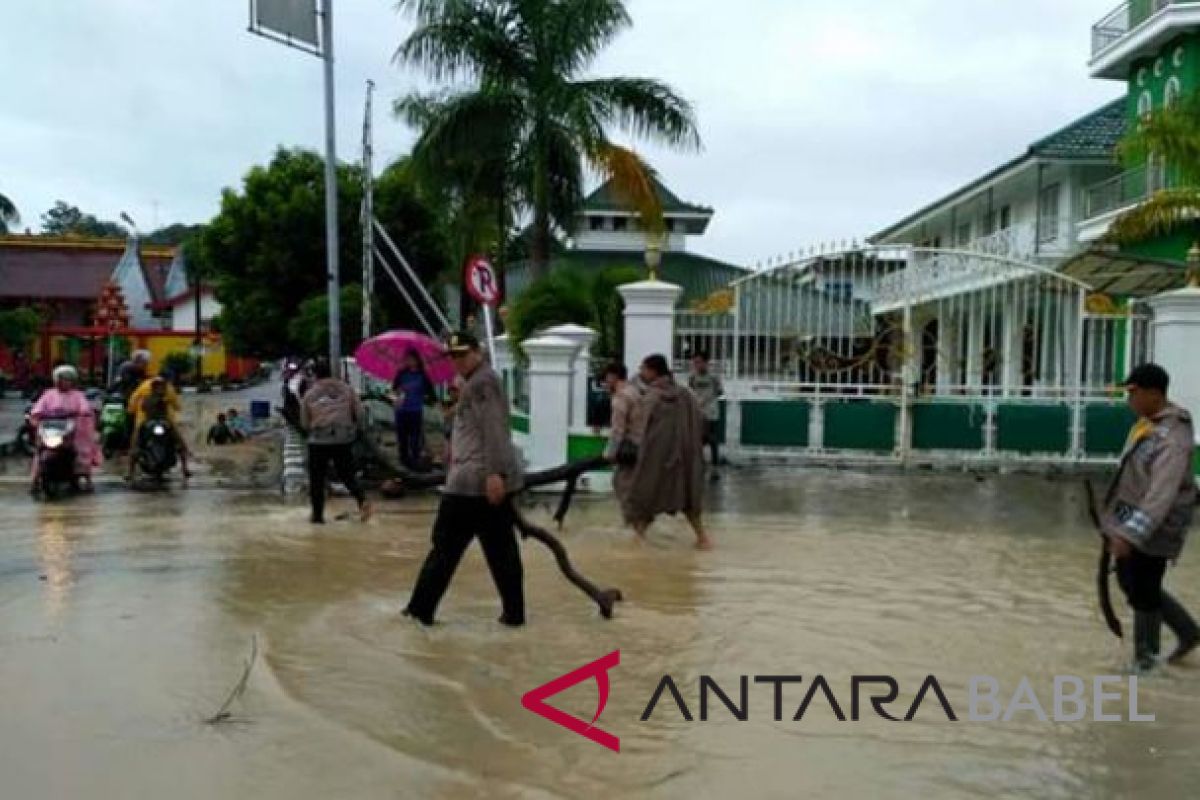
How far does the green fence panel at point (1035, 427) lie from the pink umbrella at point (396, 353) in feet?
22.0

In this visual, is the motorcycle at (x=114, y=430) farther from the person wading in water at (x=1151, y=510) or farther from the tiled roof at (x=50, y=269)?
the tiled roof at (x=50, y=269)

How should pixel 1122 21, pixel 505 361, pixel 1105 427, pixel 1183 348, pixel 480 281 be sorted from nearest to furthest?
pixel 1183 348
pixel 480 281
pixel 1105 427
pixel 505 361
pixel 1122 21

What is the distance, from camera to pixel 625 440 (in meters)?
10.4

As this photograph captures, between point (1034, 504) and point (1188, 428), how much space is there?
7157 mm

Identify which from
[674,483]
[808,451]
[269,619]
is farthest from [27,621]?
[808,451]

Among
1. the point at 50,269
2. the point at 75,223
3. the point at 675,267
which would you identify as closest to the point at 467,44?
the point at 675,267

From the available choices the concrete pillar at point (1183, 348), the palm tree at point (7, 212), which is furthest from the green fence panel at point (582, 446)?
the palm tree at point (7, 212)

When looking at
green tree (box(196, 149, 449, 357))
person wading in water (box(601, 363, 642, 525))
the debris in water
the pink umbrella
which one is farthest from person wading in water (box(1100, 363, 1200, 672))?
green tree (box(196, 149, 449, 357))

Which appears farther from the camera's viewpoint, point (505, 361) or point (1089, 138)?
point (1089, 138)

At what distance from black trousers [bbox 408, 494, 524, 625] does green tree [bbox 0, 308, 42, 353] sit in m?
35.7

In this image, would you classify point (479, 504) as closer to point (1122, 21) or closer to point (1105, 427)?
point (1105, 427)

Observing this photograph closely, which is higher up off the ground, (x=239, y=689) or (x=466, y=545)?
(x=466, y=545)

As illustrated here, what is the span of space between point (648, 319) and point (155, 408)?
18.1 ft

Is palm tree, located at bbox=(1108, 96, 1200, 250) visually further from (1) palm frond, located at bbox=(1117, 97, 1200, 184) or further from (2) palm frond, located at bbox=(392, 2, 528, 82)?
(2) palm frond, located at bbox=(392, 2, 528, 82)
